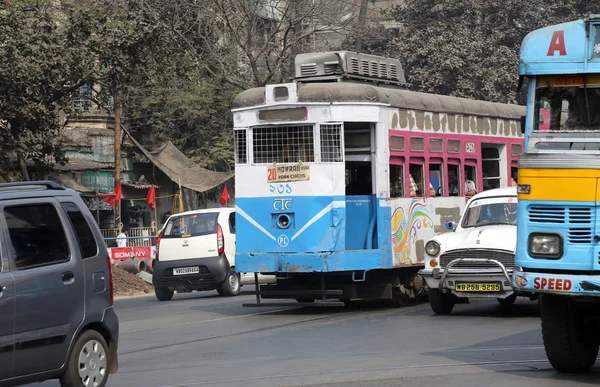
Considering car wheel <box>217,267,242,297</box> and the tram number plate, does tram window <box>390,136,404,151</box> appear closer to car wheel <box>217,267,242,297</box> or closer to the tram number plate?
the tram number plate

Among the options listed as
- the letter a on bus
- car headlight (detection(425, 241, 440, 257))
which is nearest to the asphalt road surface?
car headlight (detection(425, 241, 440, 257))

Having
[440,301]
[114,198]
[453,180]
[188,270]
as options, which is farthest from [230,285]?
[114,198]

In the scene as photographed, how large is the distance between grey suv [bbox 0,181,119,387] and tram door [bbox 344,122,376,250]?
7929mm

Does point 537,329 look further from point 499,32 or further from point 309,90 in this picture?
point 499,32

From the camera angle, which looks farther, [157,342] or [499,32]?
[499,32]

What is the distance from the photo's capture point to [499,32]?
39.5 m

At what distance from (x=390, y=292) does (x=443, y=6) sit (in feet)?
83.3

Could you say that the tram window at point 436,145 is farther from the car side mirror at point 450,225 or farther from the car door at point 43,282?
the car door at point 43,282

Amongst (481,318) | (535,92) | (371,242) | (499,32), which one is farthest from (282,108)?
(499,32)

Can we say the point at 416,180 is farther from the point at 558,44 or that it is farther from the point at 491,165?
the point at 558,44

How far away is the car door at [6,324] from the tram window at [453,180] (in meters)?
12.0

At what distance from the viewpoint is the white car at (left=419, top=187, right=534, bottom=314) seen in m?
14.9

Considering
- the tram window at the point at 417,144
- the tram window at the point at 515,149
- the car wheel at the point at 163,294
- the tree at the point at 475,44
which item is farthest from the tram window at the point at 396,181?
the tree at the point at 475,44

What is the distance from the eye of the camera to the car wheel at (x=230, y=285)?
2244cm
